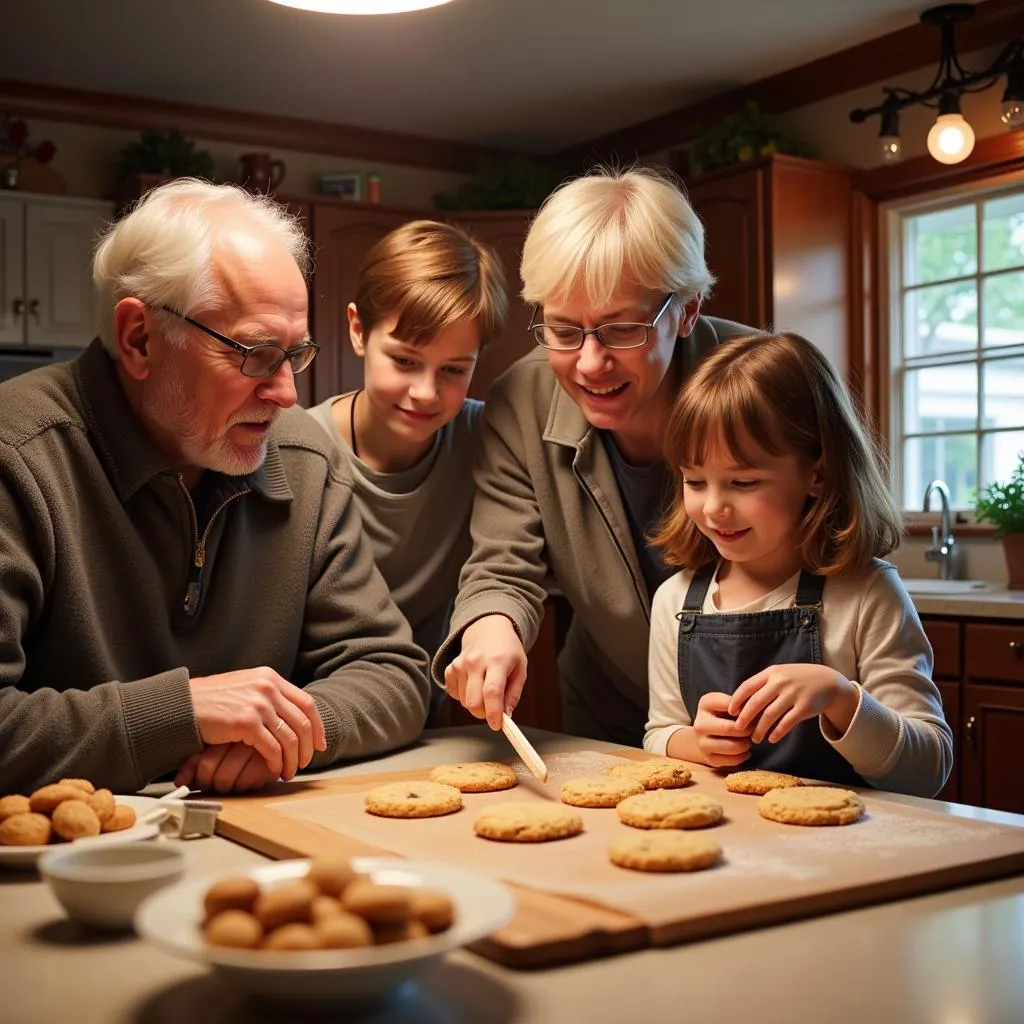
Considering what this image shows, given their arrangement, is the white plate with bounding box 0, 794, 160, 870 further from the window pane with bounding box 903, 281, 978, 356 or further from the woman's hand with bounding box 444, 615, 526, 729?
the window pane with bounding box 903, 281, 978, 356

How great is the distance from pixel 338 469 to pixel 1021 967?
1301 mm

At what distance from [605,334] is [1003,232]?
3450mm

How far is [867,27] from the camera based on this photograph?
4.79 meters

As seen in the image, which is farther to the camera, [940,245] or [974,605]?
[940,245]

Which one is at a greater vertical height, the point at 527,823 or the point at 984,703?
the point at 527,823

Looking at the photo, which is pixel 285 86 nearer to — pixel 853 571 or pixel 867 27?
pixel 867 27

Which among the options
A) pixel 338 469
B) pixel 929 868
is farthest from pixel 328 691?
pixel 929 868

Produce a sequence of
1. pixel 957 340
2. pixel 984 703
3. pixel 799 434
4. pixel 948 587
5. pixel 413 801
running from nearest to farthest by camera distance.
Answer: pixel 413 801
pixel 799 434
pixel 984 703
pixel 948 587
pixel 957 340

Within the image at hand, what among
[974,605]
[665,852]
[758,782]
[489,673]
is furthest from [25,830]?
[974,605]

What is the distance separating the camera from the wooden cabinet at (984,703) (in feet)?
11.8

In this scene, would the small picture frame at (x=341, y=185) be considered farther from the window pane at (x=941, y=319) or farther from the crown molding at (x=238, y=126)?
the window pane at (x=941, y=319)

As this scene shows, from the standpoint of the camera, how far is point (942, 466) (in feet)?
16.5

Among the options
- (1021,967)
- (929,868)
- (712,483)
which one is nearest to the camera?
Result: (1021,967)

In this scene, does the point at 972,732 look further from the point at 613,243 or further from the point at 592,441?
the point at 613,243
